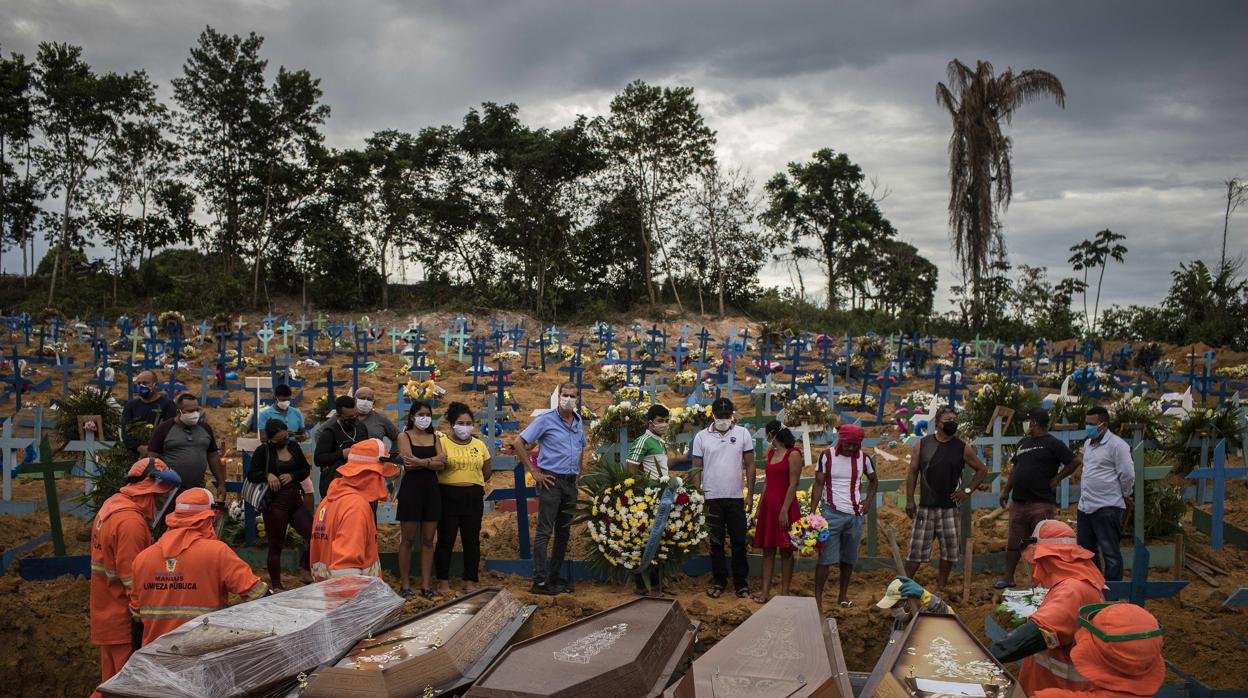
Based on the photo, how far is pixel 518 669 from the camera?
398cm

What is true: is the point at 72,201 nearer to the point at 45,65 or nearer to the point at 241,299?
the point at 45,65

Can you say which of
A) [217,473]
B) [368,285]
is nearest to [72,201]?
[368,285]

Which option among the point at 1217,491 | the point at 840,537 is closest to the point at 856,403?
the point at 1217,491

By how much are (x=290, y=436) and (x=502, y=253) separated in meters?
25.8

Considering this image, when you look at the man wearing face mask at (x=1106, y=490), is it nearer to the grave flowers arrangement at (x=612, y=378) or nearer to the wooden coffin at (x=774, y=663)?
the wooden coffin at (x=774, y=663)

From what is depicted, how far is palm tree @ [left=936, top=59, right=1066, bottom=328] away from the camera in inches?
1119

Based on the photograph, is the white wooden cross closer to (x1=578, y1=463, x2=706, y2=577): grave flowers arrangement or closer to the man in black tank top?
(x1=578, y1=463, x2=706, y2=577): grave flowers arrangement

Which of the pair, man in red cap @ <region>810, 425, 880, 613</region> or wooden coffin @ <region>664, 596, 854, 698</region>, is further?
man in red cap @ <region>810, 425, 880, 613</region>

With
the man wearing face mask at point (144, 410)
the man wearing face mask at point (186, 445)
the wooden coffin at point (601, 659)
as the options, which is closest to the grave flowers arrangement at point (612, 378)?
the man wearing face mask at point (144, 410)

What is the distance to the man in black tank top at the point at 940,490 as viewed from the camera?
723cm

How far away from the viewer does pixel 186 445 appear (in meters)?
7.16

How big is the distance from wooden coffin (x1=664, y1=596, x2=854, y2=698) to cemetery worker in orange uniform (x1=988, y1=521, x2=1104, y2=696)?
859 mm

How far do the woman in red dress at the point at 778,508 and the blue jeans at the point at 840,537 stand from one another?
0.27 metres

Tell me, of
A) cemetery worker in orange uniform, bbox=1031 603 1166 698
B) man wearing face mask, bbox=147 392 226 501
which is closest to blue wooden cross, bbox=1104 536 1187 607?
cemetery worker in orange uniform, bbox=1031 603 1166 698
